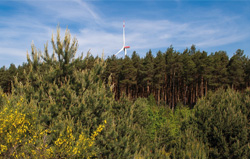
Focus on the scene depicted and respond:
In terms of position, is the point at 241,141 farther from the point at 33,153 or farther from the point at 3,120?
the point at 3,120

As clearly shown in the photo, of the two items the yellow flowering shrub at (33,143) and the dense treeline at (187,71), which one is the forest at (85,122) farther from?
the dense treeline at (187,71)

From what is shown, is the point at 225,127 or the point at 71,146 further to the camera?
the point at 225,127

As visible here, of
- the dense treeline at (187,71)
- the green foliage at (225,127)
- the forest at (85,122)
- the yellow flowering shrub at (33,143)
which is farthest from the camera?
the dense treeline at (187,71)

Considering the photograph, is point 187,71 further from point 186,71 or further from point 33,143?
point 33,143

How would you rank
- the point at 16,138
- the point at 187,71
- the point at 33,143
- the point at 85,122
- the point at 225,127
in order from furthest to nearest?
the point at 187,71, the point at 225,127, the point at 85,122, the point at 33,143, the point at 16,138

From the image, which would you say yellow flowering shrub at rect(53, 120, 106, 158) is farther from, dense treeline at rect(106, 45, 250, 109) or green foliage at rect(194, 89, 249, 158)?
dense treeline at rect(106, 45, 250, 109)

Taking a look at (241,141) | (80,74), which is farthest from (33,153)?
(241,141)

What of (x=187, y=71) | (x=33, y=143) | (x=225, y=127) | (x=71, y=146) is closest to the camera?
(x=71, y=146)

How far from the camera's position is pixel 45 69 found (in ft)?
53.8

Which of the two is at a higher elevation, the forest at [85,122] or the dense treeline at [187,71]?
the dense treeline at [187,71]

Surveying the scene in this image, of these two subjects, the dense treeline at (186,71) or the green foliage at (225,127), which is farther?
the dense treeline at (186,71)

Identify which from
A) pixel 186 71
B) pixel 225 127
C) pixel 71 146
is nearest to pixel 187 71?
pixel 186 71

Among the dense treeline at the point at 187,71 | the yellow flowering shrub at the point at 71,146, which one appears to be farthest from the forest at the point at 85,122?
the dense treeline at the point at 187,71

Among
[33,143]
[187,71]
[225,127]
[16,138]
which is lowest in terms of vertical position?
[225,127]
